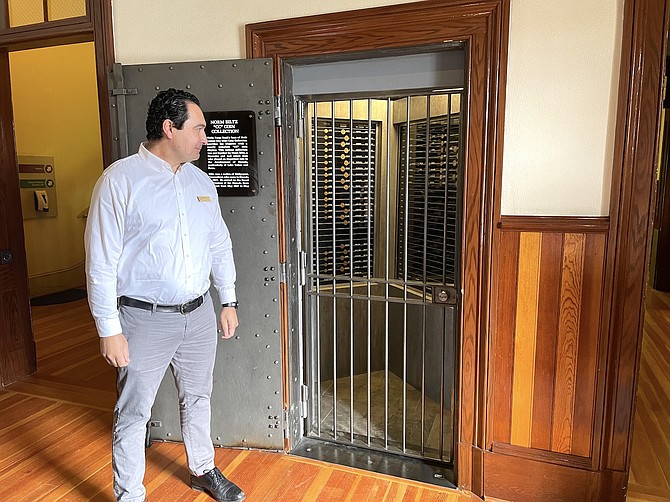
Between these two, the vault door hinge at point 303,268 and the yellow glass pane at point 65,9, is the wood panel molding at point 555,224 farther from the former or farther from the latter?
the yellow glass pane at point 65,9

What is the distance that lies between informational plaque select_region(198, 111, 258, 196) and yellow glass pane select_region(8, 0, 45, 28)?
50.6 inches

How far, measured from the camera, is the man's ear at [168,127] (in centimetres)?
196

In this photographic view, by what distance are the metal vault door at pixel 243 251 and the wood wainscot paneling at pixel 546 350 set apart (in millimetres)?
1037

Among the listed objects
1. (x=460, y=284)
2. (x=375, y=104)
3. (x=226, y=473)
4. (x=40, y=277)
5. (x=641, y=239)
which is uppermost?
(x=375, y=104)

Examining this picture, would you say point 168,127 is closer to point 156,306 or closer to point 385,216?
point 156,306

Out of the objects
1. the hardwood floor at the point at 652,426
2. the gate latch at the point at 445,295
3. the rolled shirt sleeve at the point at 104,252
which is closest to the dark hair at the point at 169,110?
the rolled shirt sleeve at the point at 104,252

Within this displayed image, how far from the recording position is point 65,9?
274 cm

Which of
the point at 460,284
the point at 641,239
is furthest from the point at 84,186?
the point at 641,239

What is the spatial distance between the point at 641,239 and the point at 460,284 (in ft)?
2.32

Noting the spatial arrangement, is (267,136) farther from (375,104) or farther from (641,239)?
(641,239)

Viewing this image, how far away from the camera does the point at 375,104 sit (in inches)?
112

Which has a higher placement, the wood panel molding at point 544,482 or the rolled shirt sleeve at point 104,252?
the rolled shirt sleeve at point 104,252

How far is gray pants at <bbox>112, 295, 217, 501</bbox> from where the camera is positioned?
6.56ft

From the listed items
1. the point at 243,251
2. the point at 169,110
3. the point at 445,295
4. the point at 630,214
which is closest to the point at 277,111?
the point at 169,110
